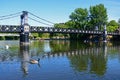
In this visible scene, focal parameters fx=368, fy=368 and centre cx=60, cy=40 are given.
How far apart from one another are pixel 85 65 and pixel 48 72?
9531 mm

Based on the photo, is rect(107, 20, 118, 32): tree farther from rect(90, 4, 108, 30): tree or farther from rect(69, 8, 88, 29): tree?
rect(69, 8, 88, 29): tree

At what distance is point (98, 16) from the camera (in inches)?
6644

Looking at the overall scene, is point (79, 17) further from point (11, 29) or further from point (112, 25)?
point (11, 29)

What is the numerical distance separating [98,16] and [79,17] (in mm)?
9134

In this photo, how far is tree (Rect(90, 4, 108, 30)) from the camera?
168000mm

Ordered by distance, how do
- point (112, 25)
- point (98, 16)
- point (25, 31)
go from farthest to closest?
point (112, 25) < point (98, 16) < point (25, 31)

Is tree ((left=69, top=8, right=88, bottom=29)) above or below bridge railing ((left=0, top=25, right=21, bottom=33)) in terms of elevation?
above

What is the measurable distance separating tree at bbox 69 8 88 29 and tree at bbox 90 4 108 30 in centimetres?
325

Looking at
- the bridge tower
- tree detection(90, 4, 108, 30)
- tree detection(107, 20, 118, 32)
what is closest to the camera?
the bridge tower

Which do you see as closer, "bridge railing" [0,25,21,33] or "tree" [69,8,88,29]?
"bridge railing" [0,25,21,33]

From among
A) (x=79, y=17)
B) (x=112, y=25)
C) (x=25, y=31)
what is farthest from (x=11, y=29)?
(x=112, y=25)

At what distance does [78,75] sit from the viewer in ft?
142

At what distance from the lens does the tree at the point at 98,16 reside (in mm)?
168000

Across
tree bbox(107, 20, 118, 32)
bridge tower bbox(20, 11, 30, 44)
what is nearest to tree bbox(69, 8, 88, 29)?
tree bbox(107, 20, 118, 32)
